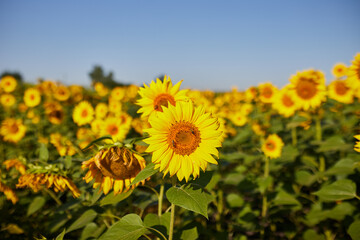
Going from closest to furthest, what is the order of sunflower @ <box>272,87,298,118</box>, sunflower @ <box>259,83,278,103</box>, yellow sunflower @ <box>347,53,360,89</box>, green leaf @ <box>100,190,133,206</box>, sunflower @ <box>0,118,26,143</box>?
1. green leaf @ <box>100,190,133,206</box>
2. yellow sunflower @ <box>347,53,360,89</box>
3. sunflower @ <box>272,87,298,118</box>
4. sunflower @ <box>259,83,278,103</box>
5. sunflower @ <box>0,118,26,143</box>

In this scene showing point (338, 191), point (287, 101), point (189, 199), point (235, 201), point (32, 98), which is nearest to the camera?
point (189, 199)

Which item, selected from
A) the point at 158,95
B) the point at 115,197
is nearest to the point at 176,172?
the point at 115,197

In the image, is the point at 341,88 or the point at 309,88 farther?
the point at 341,88

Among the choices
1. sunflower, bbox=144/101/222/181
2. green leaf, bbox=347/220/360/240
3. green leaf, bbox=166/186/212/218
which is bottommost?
green leaf, bbox=347/220/360/240

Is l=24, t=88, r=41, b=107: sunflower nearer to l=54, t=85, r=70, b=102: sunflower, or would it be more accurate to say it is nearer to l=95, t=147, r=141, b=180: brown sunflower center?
l=54, t=85, r=70, b=102: sunflower

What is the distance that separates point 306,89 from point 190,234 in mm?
2334

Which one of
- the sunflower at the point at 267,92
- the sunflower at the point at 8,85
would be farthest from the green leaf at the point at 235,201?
the sunflower at the point at 8,85

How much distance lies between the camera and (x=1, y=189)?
1.96 metres

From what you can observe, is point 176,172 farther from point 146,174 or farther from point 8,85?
point 8,85

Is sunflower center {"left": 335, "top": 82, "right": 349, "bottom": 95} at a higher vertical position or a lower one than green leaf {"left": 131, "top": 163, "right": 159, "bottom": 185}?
higher

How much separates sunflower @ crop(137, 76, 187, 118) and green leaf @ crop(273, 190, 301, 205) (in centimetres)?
183

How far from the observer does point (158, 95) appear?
177 cm

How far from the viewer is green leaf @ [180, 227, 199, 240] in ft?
5.79

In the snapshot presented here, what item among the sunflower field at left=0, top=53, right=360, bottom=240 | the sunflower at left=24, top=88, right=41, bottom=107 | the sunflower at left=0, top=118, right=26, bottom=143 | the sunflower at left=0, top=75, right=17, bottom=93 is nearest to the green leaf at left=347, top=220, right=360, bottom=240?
the sunflower field at left=0, top=53, right=360, bottom=240
